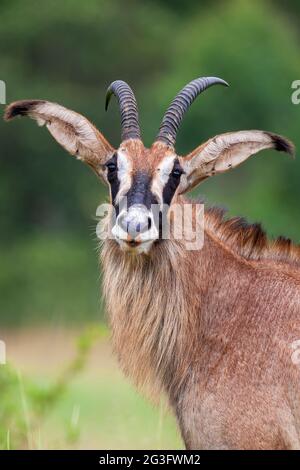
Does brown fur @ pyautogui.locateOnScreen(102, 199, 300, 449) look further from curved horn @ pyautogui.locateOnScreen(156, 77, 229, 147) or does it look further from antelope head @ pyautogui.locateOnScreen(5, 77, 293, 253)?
curved horn @ pyautogui.locateOnScreen(156, 77, 229, 147)

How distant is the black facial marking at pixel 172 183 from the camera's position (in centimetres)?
1048

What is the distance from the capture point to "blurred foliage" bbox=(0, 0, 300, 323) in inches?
1590

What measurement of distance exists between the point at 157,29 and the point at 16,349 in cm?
2618

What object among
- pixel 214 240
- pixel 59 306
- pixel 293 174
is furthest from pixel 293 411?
pixel 293 174

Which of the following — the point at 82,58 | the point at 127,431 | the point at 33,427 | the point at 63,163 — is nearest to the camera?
the point at 33,427

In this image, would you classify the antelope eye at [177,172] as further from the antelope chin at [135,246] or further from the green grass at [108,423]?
the green grass at [108,423]

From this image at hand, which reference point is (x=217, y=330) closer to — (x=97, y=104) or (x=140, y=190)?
(x=140, y=190)

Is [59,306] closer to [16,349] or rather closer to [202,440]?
[16,349]

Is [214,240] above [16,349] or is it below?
above

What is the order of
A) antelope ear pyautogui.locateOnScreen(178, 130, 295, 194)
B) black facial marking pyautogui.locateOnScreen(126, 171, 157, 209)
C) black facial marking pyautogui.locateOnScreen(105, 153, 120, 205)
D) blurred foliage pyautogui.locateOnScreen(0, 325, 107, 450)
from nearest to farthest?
black facial marking pyautogui.locateOnScreen(126, 171, 157, 209)
black facial marking pyautogui.locateOnScreen(105, 153, 120, 205)
antelope ear pyautogui.locateOnScreen(178, 130, 295, 194)
blurred foliage pyautogui.locateOnScreen(0, 325, 107, 450)

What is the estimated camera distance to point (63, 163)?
1780 inches

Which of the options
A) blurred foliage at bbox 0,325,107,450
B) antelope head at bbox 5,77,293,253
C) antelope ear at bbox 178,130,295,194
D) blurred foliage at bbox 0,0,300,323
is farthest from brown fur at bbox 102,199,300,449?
blurred foliage at bbox 0,0,300,323

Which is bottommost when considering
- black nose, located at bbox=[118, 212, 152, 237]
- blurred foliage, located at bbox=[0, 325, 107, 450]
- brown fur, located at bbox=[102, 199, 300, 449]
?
blurred foliage, located at bbox=[0, 325, 107, 450]

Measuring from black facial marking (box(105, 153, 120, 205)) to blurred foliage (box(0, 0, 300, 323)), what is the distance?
24334mm
